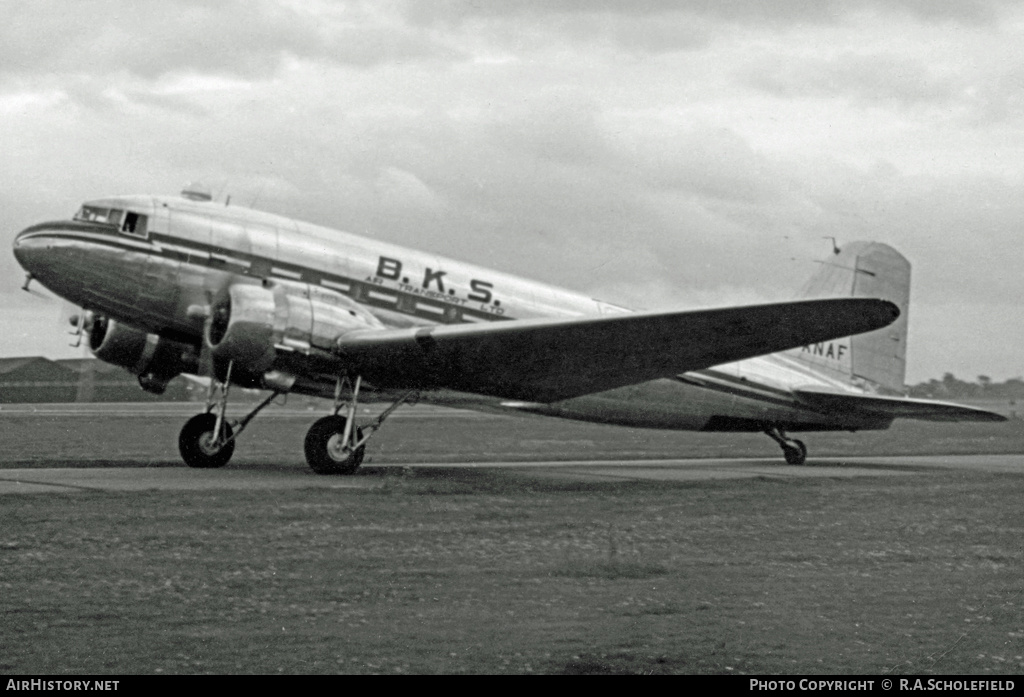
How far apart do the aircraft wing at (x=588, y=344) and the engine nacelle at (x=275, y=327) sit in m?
0.30

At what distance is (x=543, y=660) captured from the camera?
564 centimetres

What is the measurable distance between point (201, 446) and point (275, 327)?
3030mm

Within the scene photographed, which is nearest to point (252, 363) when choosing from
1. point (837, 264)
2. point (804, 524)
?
point (804, 524)

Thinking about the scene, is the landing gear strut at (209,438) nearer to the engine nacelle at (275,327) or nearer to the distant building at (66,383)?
the engine nacelle at (275,327)

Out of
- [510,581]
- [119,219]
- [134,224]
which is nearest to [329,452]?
[134,224]

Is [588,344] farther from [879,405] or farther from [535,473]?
[879,405]

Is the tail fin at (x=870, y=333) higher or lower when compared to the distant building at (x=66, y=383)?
higher

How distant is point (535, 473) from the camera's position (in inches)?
719

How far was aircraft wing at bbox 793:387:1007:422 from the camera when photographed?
2047 centimetres

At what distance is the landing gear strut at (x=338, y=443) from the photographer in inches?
640

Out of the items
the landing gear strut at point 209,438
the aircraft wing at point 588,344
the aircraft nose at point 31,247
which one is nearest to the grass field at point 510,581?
the aircraft wing at point 588,344

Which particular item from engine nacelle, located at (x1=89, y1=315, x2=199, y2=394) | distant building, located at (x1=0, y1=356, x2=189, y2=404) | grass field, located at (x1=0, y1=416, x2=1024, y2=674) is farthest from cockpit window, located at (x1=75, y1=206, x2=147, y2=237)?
distant building, located at (x1=0, y1=356, x2=189, y2=404)

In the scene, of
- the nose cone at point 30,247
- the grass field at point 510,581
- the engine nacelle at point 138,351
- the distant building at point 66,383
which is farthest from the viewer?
the distant building at point 66,383

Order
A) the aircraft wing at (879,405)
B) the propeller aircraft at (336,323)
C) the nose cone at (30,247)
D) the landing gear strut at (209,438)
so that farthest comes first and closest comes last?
the aircraft wing at (879,405)
the landing gear strut at (209,438)
the nose cone at (30,247)
the propeller aircraft at (336,323)
